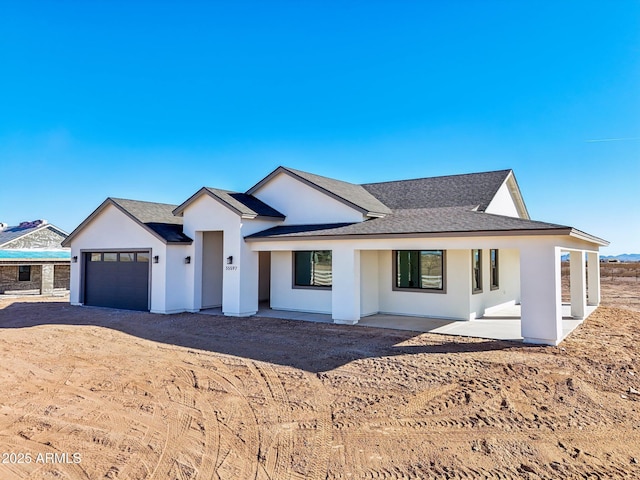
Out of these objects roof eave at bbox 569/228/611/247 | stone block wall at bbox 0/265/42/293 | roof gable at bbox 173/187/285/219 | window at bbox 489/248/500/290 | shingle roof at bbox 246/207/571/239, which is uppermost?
roof gable at bbox 173/187/285/219

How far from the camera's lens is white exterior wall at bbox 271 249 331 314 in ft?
46.0

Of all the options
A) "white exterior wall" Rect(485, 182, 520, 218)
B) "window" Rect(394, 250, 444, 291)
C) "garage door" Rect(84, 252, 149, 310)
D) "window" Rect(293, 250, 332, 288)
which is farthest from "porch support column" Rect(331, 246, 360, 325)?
"garage door" Rect(84, 252, 149, 310)

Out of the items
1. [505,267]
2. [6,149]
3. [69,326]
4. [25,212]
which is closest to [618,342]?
[505,267]

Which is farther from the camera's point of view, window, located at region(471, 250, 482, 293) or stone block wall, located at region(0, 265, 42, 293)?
stone block wall, located at region(0, 265, 42, 293)

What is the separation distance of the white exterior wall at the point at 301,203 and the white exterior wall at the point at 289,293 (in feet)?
5.03

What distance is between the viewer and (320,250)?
13.1 metres

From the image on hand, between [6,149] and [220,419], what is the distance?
25869 millimetres

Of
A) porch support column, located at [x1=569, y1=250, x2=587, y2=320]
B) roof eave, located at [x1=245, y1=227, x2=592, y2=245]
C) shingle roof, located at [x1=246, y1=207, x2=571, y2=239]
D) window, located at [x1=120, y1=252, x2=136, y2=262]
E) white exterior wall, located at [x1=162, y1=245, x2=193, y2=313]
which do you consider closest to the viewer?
roof eave, located at [x1=245, y1=227, x2=592, y2=245]

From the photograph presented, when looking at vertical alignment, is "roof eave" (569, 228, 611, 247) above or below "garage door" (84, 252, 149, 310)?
above

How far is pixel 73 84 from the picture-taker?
17.0 metres

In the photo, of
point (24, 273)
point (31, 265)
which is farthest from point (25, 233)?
point (31, 265)

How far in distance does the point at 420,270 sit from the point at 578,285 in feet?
17.5

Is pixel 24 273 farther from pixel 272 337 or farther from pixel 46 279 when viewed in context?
pixel 272 337

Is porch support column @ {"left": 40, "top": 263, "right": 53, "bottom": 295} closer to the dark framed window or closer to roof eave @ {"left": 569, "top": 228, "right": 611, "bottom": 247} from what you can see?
the dark framed window
